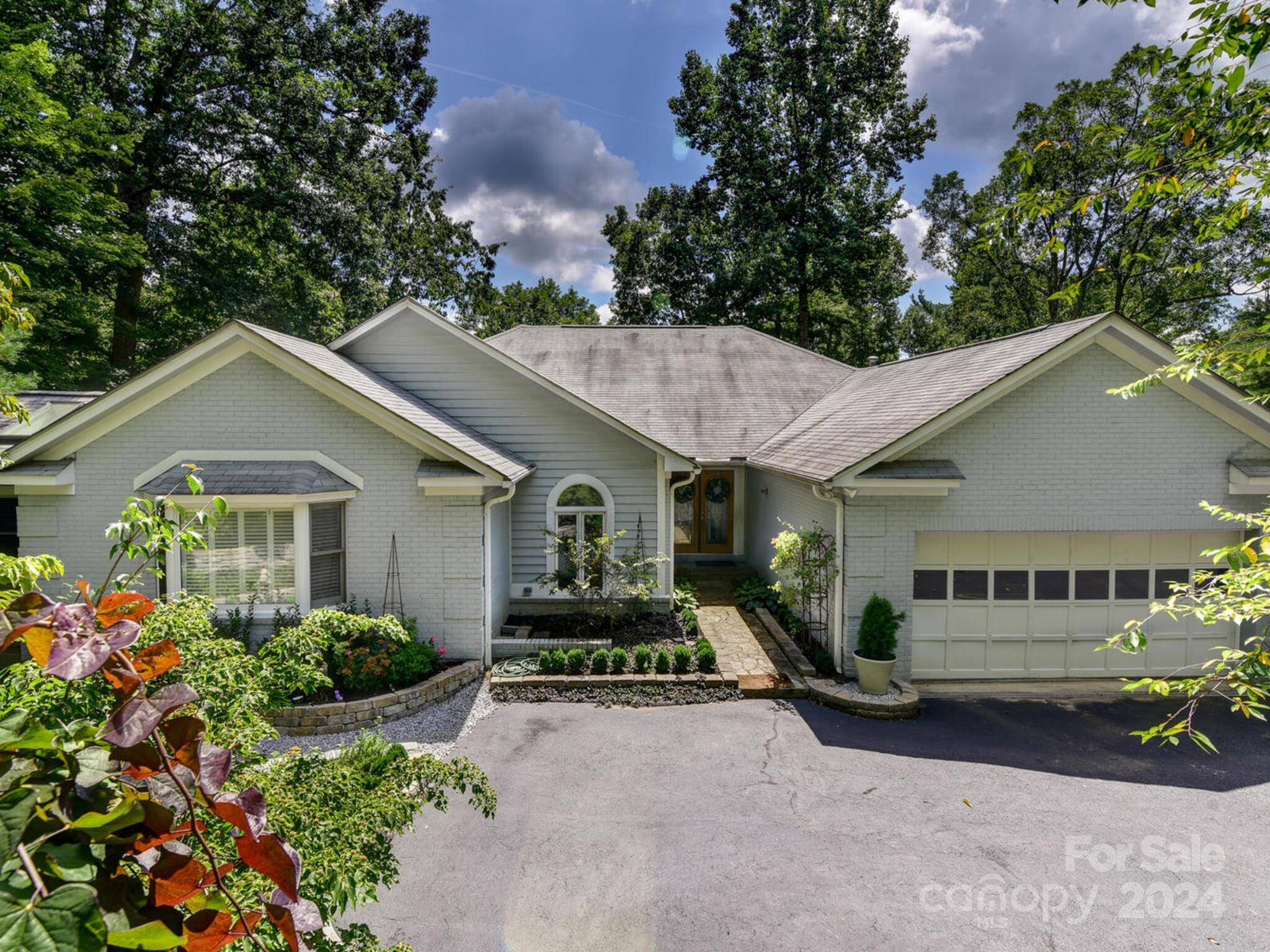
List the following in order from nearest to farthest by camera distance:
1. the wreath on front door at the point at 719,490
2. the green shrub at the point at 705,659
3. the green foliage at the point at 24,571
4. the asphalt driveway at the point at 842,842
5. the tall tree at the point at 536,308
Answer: the green foliage at the point at 24,571, the asphalt driveway at the point at 842,842, the green shrub at the point at 705,659, the wreath on front door at the point at 719,490, the tall tree at the point at 536,308

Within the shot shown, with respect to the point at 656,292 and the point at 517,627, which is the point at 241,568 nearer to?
the point at 517,627

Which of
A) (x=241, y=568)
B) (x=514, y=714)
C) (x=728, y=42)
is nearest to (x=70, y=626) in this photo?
(x=514, y=714)

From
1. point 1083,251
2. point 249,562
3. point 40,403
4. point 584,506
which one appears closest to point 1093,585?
point 584,506

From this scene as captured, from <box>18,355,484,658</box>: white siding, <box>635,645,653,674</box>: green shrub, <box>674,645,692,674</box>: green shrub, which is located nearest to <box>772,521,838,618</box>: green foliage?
<box>674,645,692,674</box>: green shrub

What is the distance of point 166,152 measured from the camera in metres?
21.4

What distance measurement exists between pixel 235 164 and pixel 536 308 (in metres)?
→ 28.5

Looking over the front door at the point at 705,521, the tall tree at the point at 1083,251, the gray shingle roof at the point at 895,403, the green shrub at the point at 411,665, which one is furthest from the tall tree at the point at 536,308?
the green shrub at the point at 411,665

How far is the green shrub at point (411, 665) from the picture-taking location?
8719 mm

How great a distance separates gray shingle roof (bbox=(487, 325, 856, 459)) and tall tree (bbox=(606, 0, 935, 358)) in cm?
1126

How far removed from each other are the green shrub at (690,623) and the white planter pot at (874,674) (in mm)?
3233

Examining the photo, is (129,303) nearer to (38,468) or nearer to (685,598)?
(38,468)

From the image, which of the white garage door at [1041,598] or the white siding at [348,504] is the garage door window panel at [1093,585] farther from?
the white siding at [348,504]

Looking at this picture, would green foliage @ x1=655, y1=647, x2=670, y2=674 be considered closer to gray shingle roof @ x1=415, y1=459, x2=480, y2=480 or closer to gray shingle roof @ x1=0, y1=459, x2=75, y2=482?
gray shingle roof @ x1=415, y1=459, x2=480, y2=480

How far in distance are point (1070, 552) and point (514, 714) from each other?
905 centimetres
